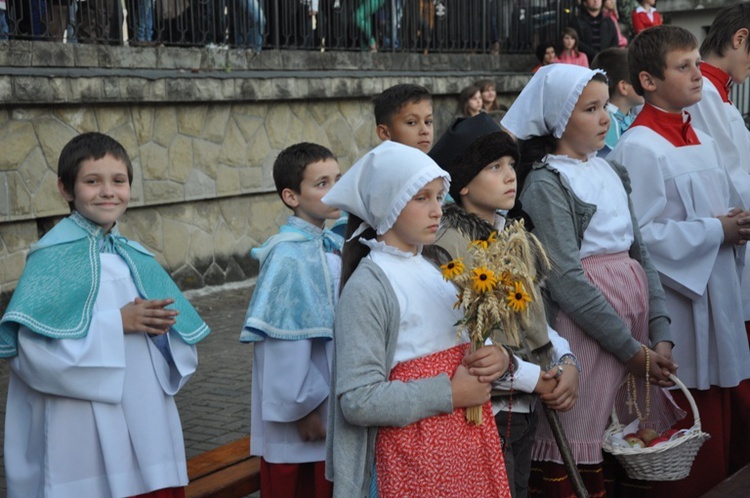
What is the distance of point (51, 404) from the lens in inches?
140

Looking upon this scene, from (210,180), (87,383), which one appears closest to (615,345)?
(87,383)

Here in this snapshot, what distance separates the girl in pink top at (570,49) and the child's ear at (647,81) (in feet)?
28.8

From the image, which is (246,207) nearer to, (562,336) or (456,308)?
(562,336)

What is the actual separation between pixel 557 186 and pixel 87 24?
18.2 ft

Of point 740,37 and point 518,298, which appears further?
point 740,37

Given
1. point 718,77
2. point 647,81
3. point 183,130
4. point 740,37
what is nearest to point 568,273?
point 647,81

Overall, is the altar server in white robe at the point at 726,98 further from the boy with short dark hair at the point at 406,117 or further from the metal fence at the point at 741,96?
the metal fence at the point at 741,96

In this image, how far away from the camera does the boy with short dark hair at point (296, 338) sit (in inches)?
158

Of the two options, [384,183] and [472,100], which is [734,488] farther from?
[472,100]

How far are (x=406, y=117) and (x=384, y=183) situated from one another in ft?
7.11

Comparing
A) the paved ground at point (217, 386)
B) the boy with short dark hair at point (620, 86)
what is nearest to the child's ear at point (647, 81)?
the boy with short dark hair at point (620, 86)

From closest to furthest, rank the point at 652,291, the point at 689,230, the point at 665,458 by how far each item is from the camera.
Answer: the point at 665,458 → the point at 652,291 → the point at 689,230

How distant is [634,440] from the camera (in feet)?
13.8

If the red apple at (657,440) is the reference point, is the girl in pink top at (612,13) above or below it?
above
